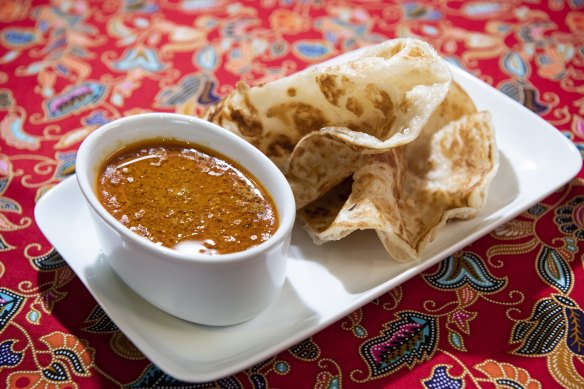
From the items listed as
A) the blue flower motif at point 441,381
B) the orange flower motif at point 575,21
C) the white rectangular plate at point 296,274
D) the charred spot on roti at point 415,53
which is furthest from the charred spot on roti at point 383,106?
the orange flower motif at point 575,21

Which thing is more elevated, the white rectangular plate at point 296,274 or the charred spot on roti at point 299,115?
the charred spot on roti at point 299,115

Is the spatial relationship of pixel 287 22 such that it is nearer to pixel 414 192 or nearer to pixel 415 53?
pixel 415 53

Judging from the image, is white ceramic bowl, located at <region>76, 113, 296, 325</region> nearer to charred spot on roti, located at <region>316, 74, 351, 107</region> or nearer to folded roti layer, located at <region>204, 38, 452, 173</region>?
folded roti layer, located at <region>204, 38, 452, 173</region>

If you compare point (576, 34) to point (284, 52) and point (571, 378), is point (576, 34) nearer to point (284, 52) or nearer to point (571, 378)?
point (284, 52)

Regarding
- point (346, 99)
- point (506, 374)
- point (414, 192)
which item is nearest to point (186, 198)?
point (346, 99)

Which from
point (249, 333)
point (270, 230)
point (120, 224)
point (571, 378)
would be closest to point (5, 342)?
point (120, 224)

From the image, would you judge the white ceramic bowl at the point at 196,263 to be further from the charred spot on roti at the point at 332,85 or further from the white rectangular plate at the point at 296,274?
the charred spot on roti at the point at 332,85
